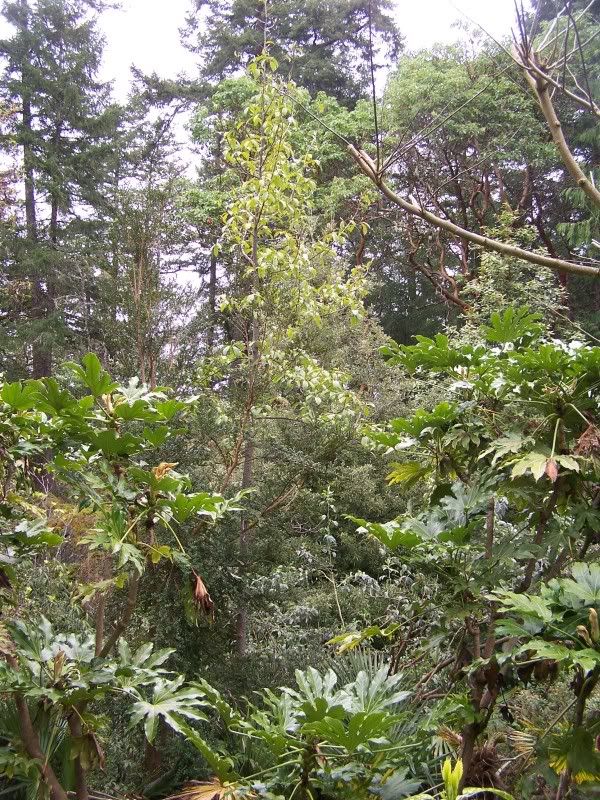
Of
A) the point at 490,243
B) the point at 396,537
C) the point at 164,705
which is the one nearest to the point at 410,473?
the point at 396,537

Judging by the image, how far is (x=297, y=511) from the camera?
466 centimetres

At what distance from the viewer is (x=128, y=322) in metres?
4.52

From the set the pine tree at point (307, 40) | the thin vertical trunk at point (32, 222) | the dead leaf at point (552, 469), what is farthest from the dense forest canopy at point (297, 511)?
the pine tree at point (307, 40)

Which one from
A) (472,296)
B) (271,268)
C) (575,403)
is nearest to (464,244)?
(472,296)

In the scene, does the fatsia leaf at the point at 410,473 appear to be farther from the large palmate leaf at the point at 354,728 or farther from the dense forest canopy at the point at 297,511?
the large palmate leaf at the point at 354,728

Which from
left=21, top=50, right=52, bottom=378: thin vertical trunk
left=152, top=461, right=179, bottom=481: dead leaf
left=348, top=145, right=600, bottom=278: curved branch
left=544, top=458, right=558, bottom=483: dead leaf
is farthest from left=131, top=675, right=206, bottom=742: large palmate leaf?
left=21, top=50, right=52, bottom=378: thin vertical trunk

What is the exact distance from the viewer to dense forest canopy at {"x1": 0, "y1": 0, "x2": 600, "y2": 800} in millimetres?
1620

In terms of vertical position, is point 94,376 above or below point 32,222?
below

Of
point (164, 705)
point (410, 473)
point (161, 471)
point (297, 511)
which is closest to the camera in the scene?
point (164, 705)

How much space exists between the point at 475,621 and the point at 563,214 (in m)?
12.7

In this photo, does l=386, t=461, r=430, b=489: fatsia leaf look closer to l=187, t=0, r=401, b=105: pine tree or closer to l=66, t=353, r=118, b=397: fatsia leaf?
l=66, t=353, r=118, b=397: fatsia leaf

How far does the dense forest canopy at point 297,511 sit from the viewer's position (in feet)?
5.32

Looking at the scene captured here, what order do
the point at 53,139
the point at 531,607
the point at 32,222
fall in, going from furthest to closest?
the point at 53,139 → the point at 32,222 → the point at 531,607

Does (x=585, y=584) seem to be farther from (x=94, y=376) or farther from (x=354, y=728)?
(x=94, y=376)
